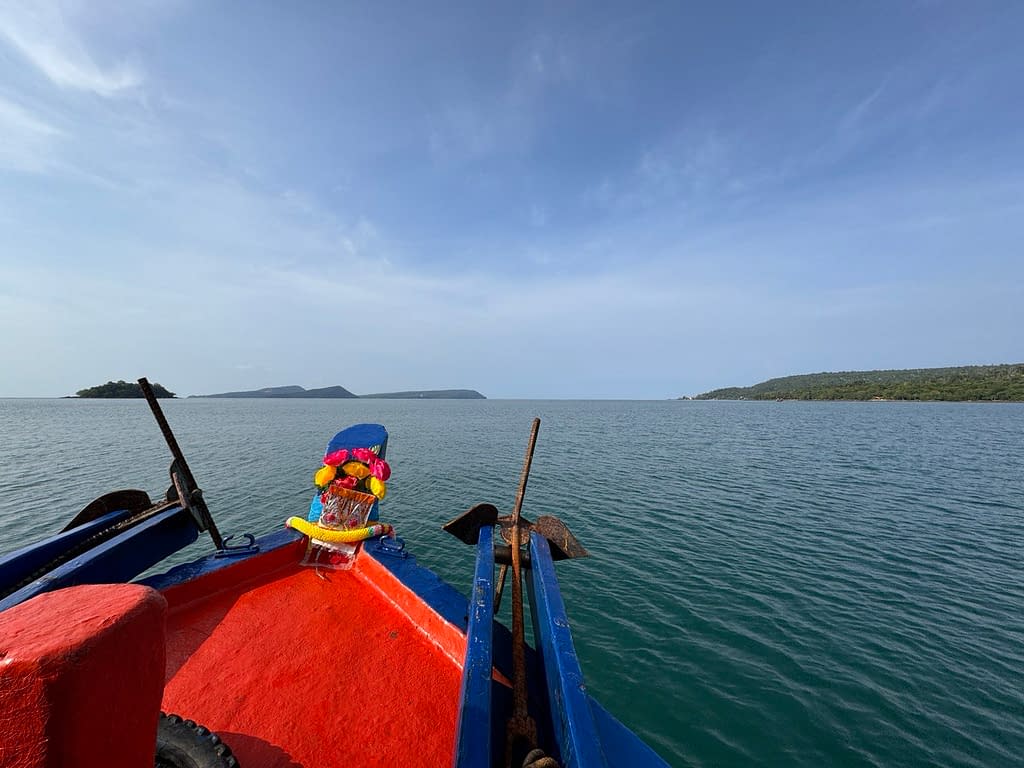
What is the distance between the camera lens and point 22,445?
31.4 metres

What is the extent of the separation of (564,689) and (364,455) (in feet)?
18.0

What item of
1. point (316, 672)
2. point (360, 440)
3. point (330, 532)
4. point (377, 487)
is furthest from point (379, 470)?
point (316, 672)

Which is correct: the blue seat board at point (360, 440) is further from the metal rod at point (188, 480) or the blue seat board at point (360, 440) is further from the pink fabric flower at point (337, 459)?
the metal rod at point (188, 480)

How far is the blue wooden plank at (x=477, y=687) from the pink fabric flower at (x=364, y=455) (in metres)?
3.61

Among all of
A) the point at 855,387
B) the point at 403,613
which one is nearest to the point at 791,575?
the point at 403,613

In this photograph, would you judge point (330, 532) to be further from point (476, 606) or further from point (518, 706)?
point (518, 706)

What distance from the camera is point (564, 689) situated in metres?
2.91

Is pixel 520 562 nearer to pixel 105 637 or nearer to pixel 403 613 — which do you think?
pixel 403 613

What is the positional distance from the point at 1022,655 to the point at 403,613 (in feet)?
38.1

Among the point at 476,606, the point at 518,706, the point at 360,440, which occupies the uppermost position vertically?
the point at 360,440

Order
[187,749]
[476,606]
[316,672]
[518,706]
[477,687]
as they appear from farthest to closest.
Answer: [316,672] < [476,606] < [518,706] < [477,687] < [187,749]

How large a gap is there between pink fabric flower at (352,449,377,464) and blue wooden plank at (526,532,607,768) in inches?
160

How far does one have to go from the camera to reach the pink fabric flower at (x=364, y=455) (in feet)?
24.4

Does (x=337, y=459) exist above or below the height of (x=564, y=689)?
above
